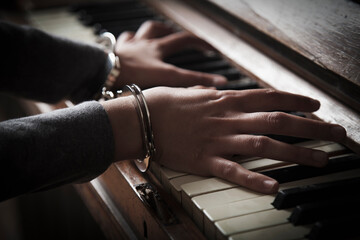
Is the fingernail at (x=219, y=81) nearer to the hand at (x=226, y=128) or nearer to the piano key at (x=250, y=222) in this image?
the hand at (x=226, y=128)

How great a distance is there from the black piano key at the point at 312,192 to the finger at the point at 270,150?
65 mm

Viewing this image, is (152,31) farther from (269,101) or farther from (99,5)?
(269,101)

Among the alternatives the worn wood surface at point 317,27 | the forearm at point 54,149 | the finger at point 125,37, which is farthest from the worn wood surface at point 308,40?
the forearm at point 54,149

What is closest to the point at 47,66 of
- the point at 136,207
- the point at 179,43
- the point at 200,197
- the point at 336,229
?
the point at 179,43

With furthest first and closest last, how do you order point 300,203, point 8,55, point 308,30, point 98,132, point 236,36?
1. point 236,36
2. point 8,55
3. point 308,30
4. point 98,132
5. point 300,203

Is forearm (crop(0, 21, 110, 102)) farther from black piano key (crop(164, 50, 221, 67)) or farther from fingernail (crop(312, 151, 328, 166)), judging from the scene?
fingernail (crop(312, 151, 328, 166))

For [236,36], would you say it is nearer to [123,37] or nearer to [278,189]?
[123,37]

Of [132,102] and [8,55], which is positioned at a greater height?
[132,102]

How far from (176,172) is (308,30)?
51cm

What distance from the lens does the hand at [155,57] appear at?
1359 mm

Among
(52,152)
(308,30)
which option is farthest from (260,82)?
(52,152)

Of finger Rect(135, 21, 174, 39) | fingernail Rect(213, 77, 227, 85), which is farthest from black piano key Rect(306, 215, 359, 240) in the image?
finger Rect(135, 21, 174, 39)

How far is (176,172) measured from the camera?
0.98 m

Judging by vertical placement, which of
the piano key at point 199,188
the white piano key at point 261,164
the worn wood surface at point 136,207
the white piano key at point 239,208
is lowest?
the worn wood surface at point 136,207
